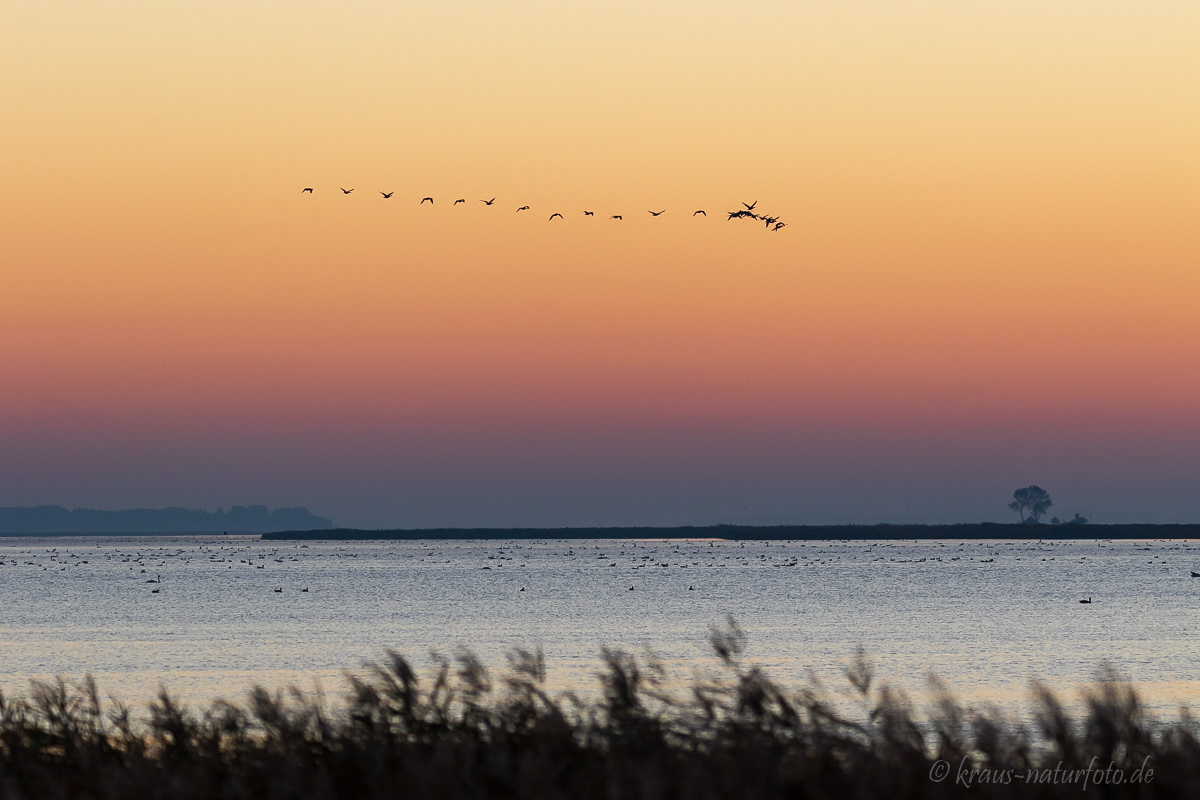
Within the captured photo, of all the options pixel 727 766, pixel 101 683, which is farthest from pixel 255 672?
pixel 727 766

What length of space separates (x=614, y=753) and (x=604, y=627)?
2626 inches

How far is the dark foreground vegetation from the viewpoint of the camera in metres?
15.4

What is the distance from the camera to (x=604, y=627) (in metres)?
82.4

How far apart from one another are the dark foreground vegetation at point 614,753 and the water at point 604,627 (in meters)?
3.42

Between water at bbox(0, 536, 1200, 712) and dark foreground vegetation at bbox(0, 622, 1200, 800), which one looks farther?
water at bbox(0, 536, 1200, 712)

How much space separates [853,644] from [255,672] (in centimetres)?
2710

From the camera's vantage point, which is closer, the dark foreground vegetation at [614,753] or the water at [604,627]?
the dark foreground vegetation at [614,753]

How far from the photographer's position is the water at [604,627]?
5725cm

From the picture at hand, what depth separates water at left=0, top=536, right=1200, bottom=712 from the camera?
188 ft

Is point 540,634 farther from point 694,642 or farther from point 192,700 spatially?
point 192,700

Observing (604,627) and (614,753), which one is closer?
(614,753)

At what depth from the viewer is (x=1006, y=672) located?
57062 mm

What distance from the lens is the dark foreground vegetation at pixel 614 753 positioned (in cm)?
1545

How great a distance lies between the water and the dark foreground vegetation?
11.2 ft
